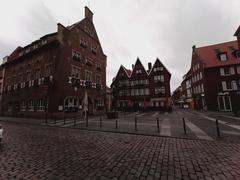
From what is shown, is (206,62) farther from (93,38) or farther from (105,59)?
(93,38)

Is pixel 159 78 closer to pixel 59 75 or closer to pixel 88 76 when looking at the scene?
pixel 88 76

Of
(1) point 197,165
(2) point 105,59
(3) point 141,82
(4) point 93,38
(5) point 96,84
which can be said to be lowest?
(1) point 197,165

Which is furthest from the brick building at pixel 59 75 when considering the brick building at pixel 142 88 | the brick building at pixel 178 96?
the brick building at pixel 178 96

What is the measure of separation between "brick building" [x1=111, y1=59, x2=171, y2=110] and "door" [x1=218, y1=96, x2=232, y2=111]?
446 inches

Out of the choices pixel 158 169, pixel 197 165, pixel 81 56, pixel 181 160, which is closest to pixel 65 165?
pixel 158 169

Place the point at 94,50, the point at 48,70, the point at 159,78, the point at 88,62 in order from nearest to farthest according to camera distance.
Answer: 1. the point at 48,70
2. the point at 88,62
3. the point at 94,50
4. the point at 159,78

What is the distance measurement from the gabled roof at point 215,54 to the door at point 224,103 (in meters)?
7.22

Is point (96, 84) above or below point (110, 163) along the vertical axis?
above

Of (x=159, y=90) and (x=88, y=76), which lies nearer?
(x=88, y=76)

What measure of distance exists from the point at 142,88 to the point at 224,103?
20.2 m

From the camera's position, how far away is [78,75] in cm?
2134

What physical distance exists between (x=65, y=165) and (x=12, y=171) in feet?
4.67

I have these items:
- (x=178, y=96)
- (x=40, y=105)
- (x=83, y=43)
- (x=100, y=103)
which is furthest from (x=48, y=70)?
(x=178, y=96)

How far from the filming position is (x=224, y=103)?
26562mm
